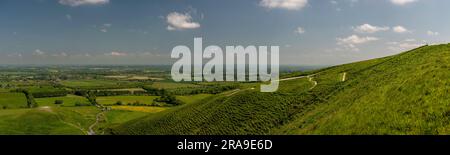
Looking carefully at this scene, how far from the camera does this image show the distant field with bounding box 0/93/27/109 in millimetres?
→ 149875

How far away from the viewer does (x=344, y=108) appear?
111ft

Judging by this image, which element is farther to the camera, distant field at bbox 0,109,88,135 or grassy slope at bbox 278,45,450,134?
distant field at bbox 0,109,88,135

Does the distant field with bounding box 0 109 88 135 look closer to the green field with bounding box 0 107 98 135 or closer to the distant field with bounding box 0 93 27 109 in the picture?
the green field with bounding box 0 107 98 135

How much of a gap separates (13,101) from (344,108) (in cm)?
17833

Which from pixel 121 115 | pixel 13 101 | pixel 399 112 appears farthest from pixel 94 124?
pixel 399 112

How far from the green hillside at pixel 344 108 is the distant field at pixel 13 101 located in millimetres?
107941

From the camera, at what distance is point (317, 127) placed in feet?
100

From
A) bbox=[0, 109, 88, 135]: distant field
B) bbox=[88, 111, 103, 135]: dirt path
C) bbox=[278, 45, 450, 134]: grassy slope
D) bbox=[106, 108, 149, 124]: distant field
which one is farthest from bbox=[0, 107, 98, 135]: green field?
bbox=[278, 45, 450, 134]: grassy slope

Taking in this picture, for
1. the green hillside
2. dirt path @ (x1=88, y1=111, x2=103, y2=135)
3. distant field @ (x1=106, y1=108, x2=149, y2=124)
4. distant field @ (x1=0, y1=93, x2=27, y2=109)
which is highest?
the green hillside

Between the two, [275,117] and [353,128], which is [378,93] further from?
[275,117]

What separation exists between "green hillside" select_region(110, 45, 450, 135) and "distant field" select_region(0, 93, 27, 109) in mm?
107941

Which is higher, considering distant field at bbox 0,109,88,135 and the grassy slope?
the grassy slope

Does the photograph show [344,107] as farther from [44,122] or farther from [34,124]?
[44,122]
